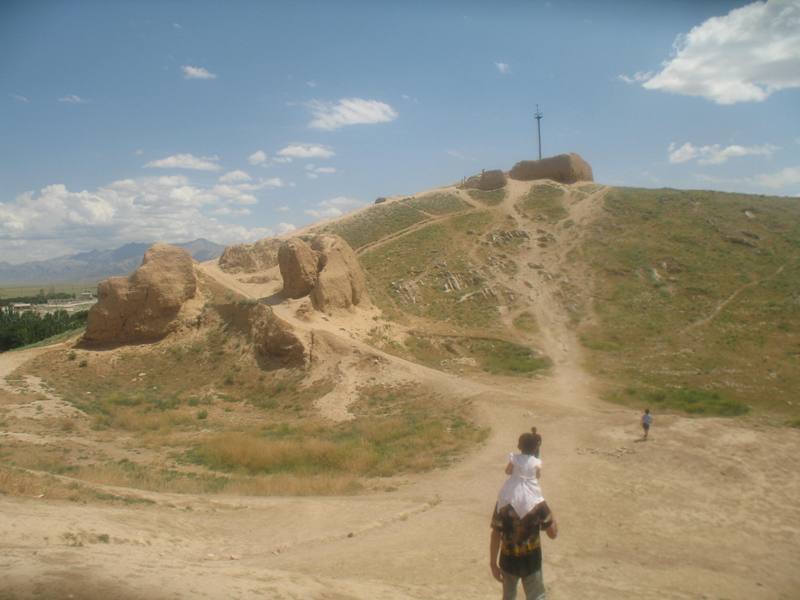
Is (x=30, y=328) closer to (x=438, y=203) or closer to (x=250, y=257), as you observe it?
(x=250, y=257)

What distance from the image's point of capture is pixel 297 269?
25.5 meters

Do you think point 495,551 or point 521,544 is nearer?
point 521,544

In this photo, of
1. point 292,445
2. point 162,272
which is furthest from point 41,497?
point 162,272

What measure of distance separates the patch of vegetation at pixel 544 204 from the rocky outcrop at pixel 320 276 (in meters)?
20.1

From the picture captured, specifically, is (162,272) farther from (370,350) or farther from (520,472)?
(520,472)

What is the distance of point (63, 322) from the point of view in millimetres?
47344

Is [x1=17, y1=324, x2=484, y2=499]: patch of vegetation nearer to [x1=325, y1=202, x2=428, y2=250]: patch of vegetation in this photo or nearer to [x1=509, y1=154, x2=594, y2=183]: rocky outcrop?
[x1=325, y1=202, x2=428, y2=250]: patch of vegetation

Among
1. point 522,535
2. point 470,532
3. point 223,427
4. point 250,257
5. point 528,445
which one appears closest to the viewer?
point 522,535

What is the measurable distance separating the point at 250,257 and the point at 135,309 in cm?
1067

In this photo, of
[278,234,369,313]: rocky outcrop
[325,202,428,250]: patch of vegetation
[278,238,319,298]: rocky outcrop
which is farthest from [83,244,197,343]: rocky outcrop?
[325,202,428,250]: patch of vegetation

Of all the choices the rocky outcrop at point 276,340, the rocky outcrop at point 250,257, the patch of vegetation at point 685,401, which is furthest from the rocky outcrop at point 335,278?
the patch of vegetation at point 685,401

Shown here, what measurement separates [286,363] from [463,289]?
1427 cm

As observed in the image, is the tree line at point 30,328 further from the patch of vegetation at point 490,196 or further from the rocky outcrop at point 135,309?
the patch of vegetation at point 490,196

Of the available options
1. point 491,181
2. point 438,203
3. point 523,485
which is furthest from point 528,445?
point 491,181
